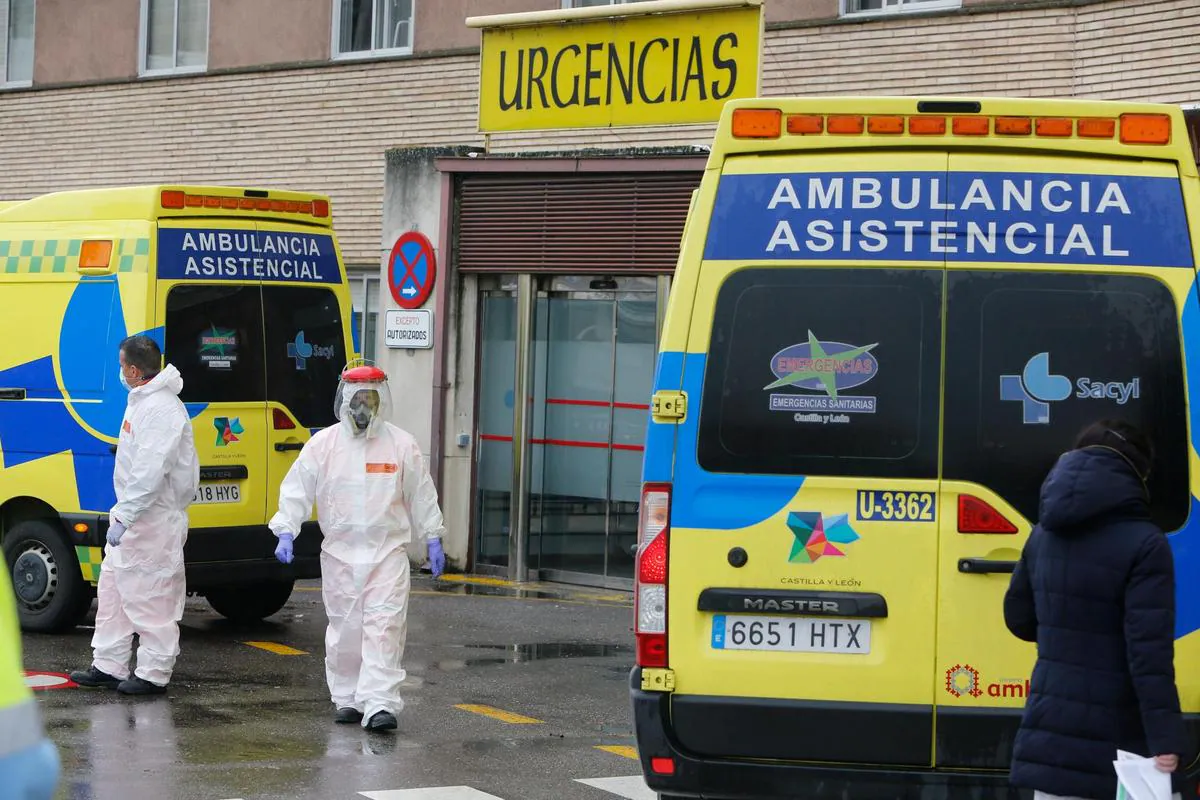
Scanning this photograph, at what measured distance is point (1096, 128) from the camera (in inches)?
227

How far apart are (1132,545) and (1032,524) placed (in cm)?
64

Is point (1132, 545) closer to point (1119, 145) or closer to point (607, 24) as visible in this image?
point (1119, 145)

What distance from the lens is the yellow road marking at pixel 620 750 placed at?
27.4ft

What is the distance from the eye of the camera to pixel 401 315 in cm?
1605

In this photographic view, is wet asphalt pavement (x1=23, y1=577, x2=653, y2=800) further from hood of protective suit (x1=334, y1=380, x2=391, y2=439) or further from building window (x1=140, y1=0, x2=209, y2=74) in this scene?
building window (x1=140, y1=0, x2=209, y2=74)

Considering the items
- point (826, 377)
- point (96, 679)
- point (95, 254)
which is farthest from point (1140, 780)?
point (95, 254)

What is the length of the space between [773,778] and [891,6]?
1046 centimetres

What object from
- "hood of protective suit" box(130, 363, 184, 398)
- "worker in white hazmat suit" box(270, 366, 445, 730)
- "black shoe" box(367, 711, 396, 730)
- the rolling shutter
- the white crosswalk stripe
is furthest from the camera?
the rolling shutter

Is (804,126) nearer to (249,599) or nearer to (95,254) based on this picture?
(95,254)

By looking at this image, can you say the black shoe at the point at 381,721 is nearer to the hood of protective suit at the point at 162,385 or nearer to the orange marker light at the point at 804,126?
the hood of protective suit at the point at 162,385

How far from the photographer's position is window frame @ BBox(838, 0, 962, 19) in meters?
14.7

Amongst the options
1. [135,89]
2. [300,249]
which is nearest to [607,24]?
[300,249]

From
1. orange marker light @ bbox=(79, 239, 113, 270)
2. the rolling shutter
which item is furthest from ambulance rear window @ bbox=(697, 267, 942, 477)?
the rolling shutter

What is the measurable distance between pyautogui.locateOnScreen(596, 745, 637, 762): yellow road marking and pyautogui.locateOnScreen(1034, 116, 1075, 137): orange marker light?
3.65 metres
